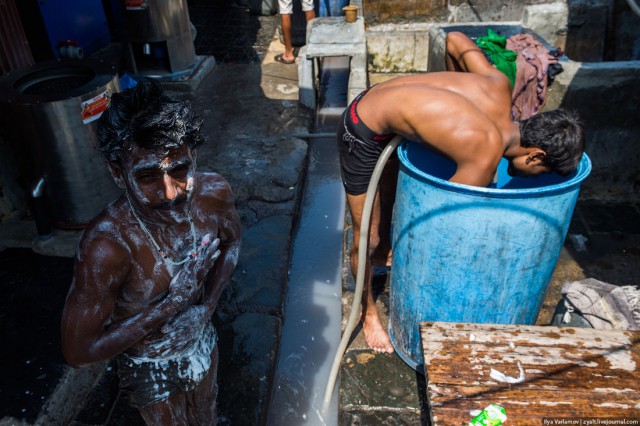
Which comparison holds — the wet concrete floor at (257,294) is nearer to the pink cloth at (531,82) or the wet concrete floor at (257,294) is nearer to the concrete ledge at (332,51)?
the concrete ledge at (332,51)

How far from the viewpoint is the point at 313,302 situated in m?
3.84

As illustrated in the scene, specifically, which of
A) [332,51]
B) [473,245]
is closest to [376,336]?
[473,245]

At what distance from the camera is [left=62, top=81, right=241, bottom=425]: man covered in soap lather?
5.69ft

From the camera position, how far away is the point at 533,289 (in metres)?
2.61

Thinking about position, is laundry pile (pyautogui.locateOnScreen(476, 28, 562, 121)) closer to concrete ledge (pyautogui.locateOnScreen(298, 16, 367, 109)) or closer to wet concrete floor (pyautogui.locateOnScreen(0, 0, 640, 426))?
wet concrete floor (pyautogui.locateOnScreen(0, 0, 640, 426))

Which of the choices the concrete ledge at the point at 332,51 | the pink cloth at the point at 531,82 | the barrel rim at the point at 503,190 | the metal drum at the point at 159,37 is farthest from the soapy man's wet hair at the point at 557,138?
the metal drum at the point at 159,37

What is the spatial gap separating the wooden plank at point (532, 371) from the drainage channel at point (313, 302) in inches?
44.0

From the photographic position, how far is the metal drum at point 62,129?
3.39m

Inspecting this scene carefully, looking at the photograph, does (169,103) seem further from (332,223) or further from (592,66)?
(592,66)

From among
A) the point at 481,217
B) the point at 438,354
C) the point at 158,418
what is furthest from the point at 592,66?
the point at 158,418

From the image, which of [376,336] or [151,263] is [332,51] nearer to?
[376,336]

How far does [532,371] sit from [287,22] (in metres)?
6.76

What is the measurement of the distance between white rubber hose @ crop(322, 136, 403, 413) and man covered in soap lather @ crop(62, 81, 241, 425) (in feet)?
2.71

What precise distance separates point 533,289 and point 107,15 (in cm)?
850
